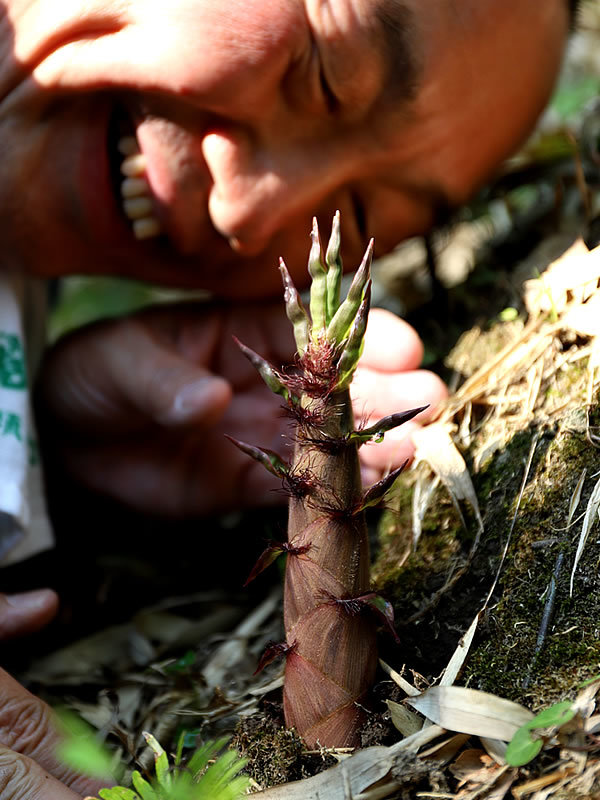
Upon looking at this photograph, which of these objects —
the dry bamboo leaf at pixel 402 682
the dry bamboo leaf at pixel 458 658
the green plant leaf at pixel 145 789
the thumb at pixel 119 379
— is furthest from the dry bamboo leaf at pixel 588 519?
the thumb at pixel 119 379

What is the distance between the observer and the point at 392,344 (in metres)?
1.74

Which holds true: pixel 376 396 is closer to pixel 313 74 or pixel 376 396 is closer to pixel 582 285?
pixel 582 285

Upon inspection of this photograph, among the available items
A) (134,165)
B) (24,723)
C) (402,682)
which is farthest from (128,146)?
(402,682)

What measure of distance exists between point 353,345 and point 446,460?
0.52 meters

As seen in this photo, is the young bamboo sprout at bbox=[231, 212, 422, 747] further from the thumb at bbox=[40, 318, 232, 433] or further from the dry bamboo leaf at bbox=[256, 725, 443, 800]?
the thumb at bbox=[40, 318, 232, 433]

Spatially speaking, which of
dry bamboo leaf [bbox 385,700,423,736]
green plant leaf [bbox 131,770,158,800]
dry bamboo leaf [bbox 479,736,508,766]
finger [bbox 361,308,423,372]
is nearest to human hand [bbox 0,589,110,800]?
green plant leaf [bbox 131,770,158,800]

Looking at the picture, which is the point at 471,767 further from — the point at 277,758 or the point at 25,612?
the point at 25,612

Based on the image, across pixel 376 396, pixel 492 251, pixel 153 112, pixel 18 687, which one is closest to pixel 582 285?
pixel 376 396

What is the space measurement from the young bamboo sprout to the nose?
2.73 ft

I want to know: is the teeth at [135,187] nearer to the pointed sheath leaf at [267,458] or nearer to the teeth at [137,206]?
the teeth at [137,206]

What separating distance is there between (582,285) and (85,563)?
154cm

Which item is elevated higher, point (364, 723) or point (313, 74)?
point (313, 74)

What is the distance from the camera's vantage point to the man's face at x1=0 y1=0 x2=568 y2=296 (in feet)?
5.31

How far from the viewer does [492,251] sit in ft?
7.52
